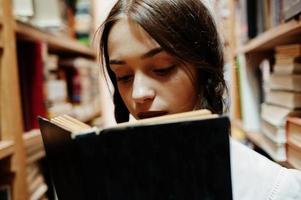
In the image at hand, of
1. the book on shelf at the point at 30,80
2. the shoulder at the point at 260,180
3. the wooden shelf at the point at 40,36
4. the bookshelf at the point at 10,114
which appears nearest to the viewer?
the shoulder at the point at 260,180

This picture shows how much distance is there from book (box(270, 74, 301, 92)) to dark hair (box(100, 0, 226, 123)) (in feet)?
1.14

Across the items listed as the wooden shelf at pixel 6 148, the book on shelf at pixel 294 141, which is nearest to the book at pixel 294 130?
the book on shelf at pixel 294 141

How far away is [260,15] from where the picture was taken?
1.37 metres

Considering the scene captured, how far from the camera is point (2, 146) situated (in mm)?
920

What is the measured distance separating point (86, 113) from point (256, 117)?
92 cm

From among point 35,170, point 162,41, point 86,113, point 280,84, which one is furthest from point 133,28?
point 86,113

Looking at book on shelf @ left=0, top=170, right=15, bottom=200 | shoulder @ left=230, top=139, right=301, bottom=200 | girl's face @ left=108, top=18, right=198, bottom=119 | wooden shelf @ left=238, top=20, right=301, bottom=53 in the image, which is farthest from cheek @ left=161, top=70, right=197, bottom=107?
book on shelf @ left=0, top=170, right=15, bottom=200

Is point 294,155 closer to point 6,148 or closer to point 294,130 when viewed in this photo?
point 294,130

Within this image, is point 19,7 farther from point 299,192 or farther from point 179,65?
point 299,192

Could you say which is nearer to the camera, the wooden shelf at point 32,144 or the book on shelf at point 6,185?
A: the book on shelf at point 6,185

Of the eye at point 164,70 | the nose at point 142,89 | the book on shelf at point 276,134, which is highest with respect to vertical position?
the eye at point 164,70

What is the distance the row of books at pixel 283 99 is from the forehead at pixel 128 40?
1.58 ft

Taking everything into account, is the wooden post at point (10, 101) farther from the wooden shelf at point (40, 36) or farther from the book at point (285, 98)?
the book at point (285, 98)

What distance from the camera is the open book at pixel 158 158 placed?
411 millimetres
